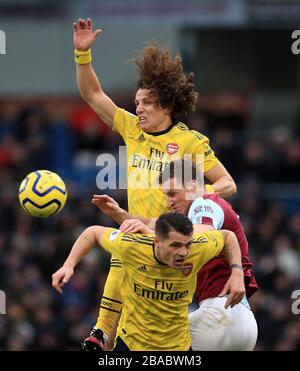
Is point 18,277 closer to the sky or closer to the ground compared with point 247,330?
closer to the ground

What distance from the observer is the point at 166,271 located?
952cm

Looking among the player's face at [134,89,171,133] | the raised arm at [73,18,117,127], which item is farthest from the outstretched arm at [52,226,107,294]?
the raised arm at [73,18,117,127]

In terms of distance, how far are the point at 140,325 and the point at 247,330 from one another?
1037mm

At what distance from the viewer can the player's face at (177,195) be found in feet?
32.6

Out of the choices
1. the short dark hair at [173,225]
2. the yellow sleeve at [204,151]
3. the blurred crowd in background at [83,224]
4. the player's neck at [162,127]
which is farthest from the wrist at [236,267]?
the blurred crowd in background at [83,224]

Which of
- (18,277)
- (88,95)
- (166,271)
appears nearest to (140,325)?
(166,271)

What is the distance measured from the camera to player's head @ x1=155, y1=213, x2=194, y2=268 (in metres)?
9.17

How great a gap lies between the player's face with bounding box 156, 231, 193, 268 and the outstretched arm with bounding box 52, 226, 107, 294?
1.91ft

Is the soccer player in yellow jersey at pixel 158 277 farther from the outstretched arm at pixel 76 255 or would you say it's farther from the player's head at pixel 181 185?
the player's head at pixel 181 185

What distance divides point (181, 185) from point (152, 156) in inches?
31.9

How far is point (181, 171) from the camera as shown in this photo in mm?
10031

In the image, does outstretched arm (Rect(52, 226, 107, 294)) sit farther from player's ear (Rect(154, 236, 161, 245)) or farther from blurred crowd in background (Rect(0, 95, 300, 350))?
blurred crowd in background (Rect(0, 95, 300, 350))
